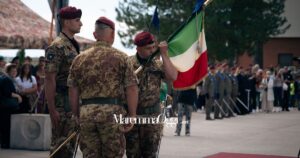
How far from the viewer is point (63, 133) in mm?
7840

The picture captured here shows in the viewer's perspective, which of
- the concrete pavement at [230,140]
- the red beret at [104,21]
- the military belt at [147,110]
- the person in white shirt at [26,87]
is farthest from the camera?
the person in white shirt at [26,87]

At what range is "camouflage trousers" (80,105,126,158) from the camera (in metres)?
6.86

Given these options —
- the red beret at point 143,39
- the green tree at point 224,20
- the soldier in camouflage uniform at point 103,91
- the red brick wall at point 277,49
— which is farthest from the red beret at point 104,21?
the red brick wall at point 277,49

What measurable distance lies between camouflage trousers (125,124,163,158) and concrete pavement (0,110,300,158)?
17.0 ft

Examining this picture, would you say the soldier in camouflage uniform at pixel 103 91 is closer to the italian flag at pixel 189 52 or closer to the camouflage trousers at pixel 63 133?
the camouflage trousers at pixel 63 133

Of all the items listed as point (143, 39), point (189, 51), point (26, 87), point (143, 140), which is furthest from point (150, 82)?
point (26, 87)

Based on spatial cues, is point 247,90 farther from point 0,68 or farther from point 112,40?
point 112,40

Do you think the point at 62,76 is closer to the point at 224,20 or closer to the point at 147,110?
the point at 147,110

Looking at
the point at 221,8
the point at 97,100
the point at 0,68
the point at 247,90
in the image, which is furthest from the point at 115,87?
the point at 221,8

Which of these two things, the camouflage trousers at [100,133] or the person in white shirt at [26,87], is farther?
the person in white shirt at [26,87]

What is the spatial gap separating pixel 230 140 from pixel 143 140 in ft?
31.3

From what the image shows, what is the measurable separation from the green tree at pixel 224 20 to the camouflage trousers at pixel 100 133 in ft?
118

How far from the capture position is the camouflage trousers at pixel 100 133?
6.86m

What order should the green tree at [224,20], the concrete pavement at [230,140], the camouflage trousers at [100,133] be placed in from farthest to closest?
the green tree at [224,20] → the concrete pavement at [230,140] → the camouflage trousers at [100,133]
